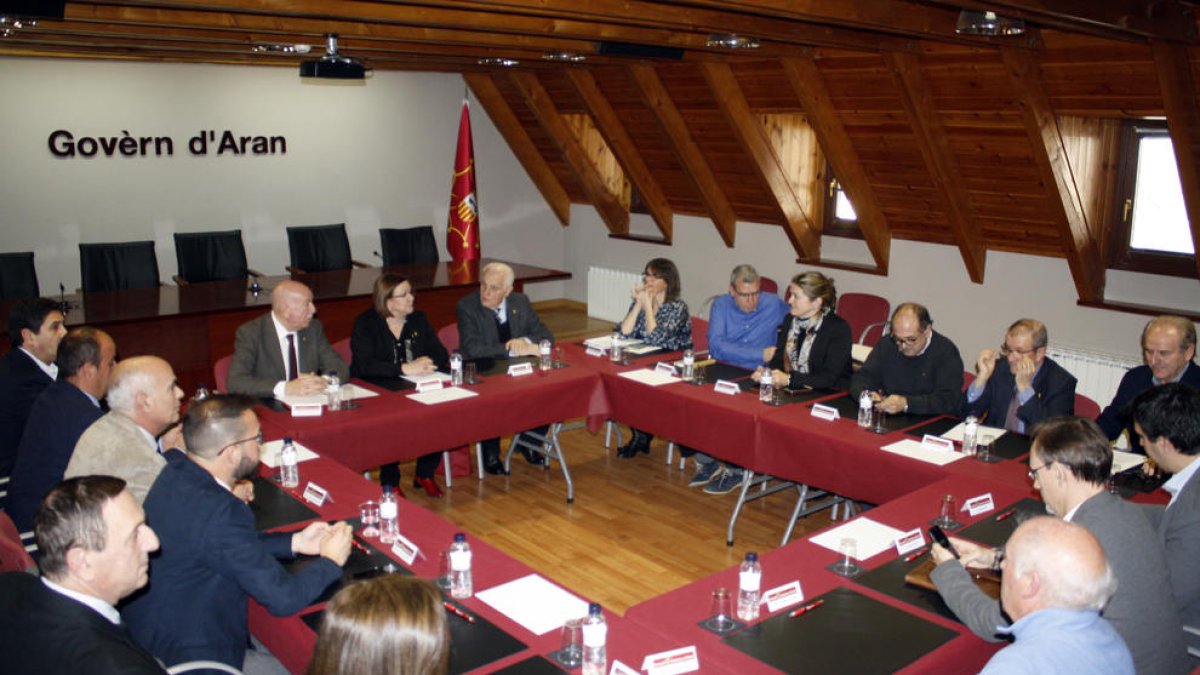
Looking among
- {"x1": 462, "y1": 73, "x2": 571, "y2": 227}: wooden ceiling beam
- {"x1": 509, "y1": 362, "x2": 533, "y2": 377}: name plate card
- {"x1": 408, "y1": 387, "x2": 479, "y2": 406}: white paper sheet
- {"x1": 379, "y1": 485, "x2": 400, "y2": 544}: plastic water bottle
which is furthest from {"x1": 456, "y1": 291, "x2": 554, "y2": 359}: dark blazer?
{"x1": 462, "y1": 73, "x2": 571, "y2": 227}: wooden ceiling beam

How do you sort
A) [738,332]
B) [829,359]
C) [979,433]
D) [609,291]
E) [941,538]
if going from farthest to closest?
[609,291]
[738,332]
[829,359]
[979,433]
[941,538]

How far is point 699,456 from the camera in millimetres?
6090

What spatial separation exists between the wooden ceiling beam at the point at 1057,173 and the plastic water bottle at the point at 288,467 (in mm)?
4612

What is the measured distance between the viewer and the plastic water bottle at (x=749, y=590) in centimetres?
281

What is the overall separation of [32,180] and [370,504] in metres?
6.60

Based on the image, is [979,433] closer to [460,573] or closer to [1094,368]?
[460,573]

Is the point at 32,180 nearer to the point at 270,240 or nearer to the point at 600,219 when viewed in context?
the point at 270,240

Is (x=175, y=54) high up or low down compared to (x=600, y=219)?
up

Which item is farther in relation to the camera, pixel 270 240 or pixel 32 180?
pixel 270 240

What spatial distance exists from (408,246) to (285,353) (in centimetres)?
438

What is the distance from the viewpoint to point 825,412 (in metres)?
4.88

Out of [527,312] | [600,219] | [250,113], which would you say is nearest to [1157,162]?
[527,312]

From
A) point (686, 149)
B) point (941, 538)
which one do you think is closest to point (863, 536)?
point (941, 538)

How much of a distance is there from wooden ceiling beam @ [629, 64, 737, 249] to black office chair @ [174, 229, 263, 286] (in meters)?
3.59
